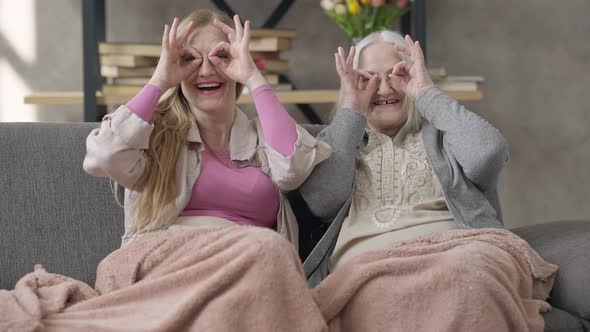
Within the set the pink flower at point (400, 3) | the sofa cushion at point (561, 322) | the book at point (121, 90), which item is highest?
the pink flower at point (400, 3)

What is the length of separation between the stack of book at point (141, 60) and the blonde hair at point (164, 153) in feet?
2.95

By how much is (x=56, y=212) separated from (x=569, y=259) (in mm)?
1108

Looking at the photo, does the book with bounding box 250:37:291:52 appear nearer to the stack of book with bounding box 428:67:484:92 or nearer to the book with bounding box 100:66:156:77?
the book with bounding box 100:66:156:77

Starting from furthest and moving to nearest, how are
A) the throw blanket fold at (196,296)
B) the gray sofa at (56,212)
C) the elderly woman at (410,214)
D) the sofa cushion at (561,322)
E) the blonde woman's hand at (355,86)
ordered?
the blonde woman's hand at (355,86) < the gray sofa at (56,212) < the sofa cushion at (561,322) < the elderly woman at (410,214) < the throw blanket fold at (196,296)

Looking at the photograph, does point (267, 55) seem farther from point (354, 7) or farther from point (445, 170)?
point (445, 170)

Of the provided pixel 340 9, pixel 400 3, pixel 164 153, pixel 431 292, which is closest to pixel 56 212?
pixel 164 153

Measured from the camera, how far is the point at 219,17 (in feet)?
6.73

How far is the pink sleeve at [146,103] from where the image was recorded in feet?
6.14

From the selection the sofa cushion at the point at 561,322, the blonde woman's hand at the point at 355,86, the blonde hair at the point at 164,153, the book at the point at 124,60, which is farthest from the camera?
the book at the point at 124,60

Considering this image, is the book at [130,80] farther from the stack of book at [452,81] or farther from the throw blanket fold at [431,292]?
the throw blanket fold at [431,292]

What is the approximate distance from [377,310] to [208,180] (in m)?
0.51

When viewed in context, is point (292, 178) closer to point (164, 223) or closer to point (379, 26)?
point (164, 223)

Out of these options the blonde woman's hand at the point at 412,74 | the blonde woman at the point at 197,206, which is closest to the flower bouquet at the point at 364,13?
the blonde woman's hand at the point at 412,74

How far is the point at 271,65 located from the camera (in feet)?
9.84
